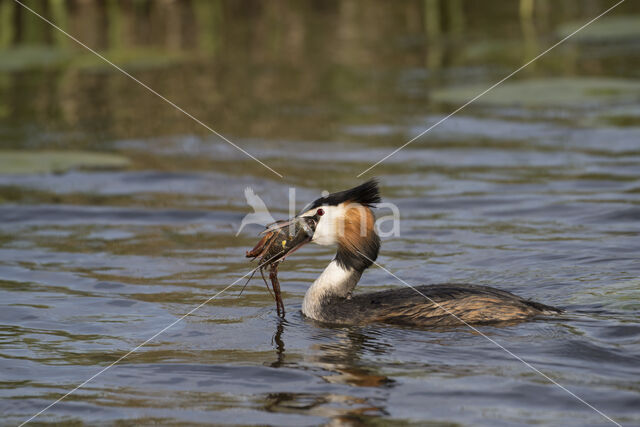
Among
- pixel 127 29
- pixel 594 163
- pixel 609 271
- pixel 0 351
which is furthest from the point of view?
pixel 127 29

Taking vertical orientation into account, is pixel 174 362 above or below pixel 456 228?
below

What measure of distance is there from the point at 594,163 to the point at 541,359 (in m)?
7.01

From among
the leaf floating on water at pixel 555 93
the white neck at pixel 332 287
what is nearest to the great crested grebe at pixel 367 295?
the white neck at pixel 332 287

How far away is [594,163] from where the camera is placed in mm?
13742

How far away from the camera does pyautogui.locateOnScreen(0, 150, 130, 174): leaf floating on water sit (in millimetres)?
Answer: 13938

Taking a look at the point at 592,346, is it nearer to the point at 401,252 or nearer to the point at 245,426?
the point at 245,426

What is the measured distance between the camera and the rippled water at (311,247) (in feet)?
22.7

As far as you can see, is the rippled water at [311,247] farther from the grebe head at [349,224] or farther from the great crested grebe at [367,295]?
the grebe head at [349,224]

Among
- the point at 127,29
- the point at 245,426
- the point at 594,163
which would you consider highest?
the point at 127,29

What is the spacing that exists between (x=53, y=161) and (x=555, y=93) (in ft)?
26.0

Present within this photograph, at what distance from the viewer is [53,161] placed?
47.3ft

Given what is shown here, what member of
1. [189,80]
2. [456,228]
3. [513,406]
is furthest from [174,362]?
[189,80]
